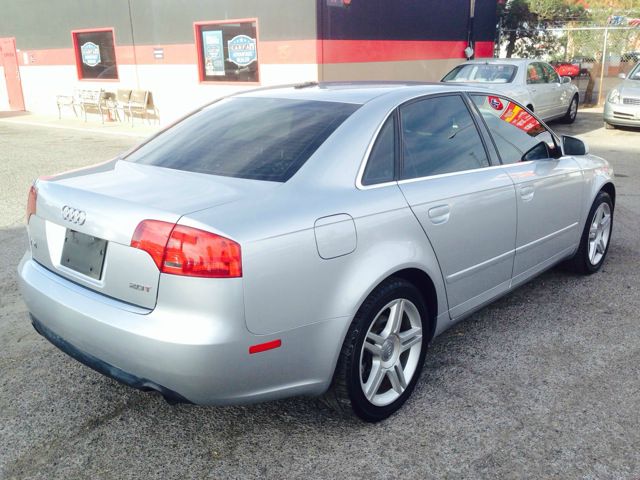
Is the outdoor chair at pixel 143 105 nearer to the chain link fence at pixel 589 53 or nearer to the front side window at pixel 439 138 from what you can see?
the chain link fence at pixel 589 53

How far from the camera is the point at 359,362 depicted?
290cm

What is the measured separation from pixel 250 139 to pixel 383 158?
679 mm

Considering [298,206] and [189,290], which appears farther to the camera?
[298,206]

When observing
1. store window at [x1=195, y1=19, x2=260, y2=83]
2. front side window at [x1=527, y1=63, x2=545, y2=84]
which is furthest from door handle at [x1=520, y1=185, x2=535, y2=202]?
store window at [x1=195, y1=19, x2=260, y2=83]

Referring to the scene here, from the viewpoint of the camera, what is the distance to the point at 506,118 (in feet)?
13.6

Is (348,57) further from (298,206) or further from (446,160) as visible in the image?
(298,206)

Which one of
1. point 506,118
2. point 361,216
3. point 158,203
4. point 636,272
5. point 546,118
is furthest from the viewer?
point 546,118

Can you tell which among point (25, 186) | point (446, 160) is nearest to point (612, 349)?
point (446, 160)

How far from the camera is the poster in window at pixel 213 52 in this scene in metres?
14.6

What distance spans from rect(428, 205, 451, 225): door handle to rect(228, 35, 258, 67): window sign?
11.6m

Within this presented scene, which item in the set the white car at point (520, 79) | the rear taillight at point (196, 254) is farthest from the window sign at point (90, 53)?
the rear taillight at point (196, 254)

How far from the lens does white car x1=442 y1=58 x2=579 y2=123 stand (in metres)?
12.0

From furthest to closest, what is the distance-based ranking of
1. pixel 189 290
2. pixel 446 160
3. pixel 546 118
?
pixel 546 118, pixel 446 160, pixel 189 290

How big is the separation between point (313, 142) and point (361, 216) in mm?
460
